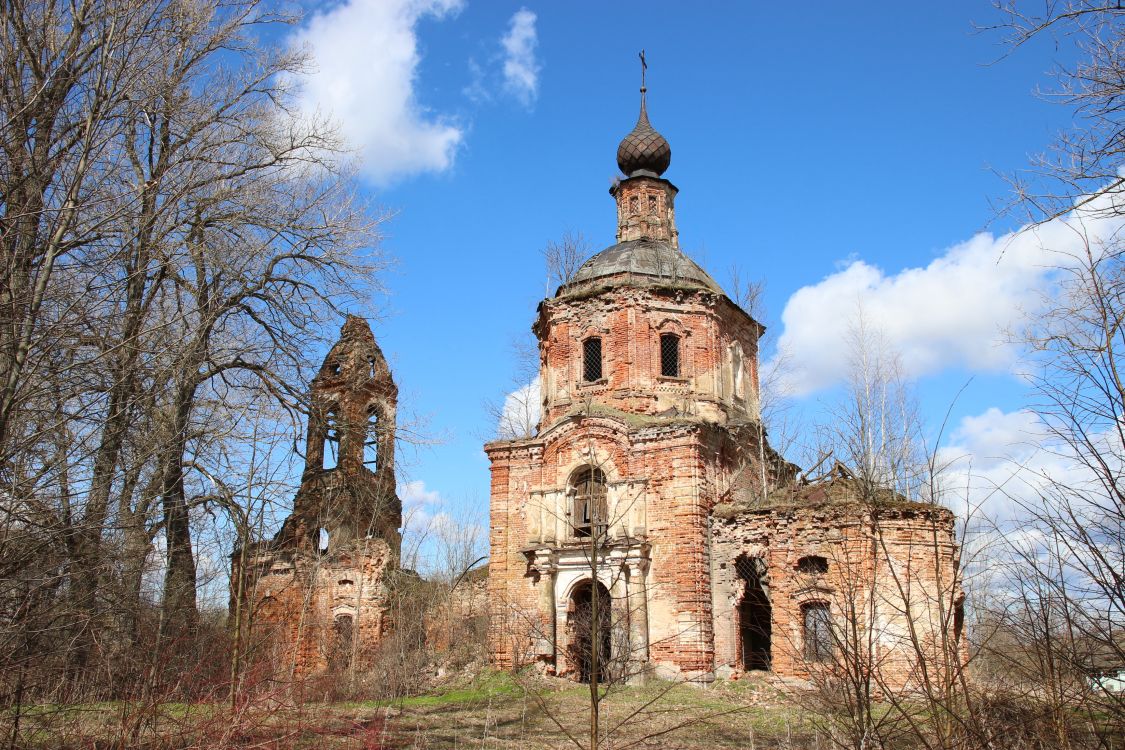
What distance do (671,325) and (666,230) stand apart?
3.93 metres

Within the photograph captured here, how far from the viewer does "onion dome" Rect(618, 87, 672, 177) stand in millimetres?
24312

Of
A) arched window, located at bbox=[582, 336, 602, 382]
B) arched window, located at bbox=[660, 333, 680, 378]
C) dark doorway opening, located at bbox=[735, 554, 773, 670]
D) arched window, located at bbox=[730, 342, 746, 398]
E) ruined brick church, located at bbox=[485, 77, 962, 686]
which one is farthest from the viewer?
arched window, located at bbox=[730, 342, 746, 398]

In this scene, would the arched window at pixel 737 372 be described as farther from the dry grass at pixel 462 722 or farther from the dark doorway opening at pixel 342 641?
the dark doorway opening at pixel 342 641

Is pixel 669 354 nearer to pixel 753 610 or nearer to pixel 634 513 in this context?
pixel 634 513

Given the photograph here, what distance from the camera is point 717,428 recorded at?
19734 mm

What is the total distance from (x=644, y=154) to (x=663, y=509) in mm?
10128

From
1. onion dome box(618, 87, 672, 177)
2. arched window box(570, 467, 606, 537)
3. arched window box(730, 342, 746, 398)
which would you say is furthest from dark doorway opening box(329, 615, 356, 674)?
onion dome box(618, 87, 672, 177)

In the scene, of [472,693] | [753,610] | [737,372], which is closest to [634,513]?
[753,610]

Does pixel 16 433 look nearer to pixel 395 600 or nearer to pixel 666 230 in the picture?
pixel 395 600

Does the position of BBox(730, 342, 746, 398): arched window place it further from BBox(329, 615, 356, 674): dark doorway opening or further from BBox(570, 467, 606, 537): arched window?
BBox(329, 615, 356, 674): dark doorway opening

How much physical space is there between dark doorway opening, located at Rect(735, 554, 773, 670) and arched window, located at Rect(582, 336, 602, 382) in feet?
17.8

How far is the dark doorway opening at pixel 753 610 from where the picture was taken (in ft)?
60.8

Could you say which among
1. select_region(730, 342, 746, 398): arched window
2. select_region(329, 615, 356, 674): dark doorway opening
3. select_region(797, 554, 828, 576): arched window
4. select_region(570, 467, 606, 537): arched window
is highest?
select_region(730, 342, 746, 398): arched window

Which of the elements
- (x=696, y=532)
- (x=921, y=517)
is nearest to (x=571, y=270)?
(x=696, y=532)
